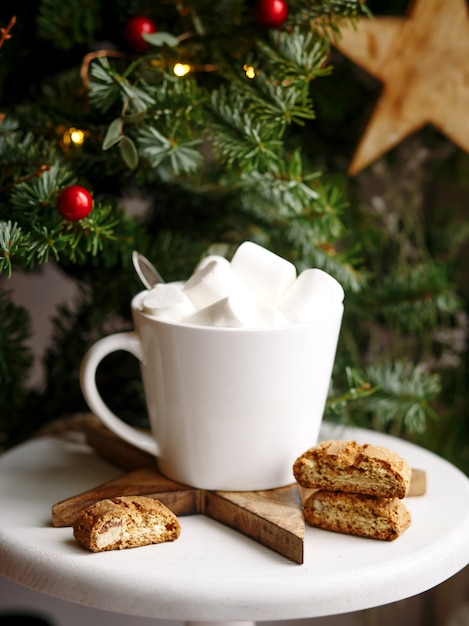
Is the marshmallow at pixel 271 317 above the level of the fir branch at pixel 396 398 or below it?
above

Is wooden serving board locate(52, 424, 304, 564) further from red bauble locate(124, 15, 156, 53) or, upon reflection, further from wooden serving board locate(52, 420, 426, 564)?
red bauble locate(124, 15, 156, 53)

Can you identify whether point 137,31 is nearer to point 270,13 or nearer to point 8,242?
point 270,13

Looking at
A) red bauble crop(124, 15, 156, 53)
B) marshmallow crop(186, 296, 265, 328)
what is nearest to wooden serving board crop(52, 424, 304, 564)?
marshmallow crop(186, 296, 265, 328)

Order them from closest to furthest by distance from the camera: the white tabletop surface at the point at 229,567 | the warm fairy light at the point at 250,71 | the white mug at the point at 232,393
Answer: the white tabletop surface at the point at 229,567 < the white mug at the point at 232,393 < the warm fairy light at the point at 250,71

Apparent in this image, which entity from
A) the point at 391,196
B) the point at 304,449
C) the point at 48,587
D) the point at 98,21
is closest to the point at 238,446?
the point at 304,449

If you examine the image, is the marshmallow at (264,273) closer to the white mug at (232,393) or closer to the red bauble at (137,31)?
the white mug at (232,393)

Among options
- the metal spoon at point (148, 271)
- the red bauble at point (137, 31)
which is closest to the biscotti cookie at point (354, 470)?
the metal spoon at point (148, 271)

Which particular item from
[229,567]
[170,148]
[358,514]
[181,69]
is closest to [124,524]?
[229,567]
